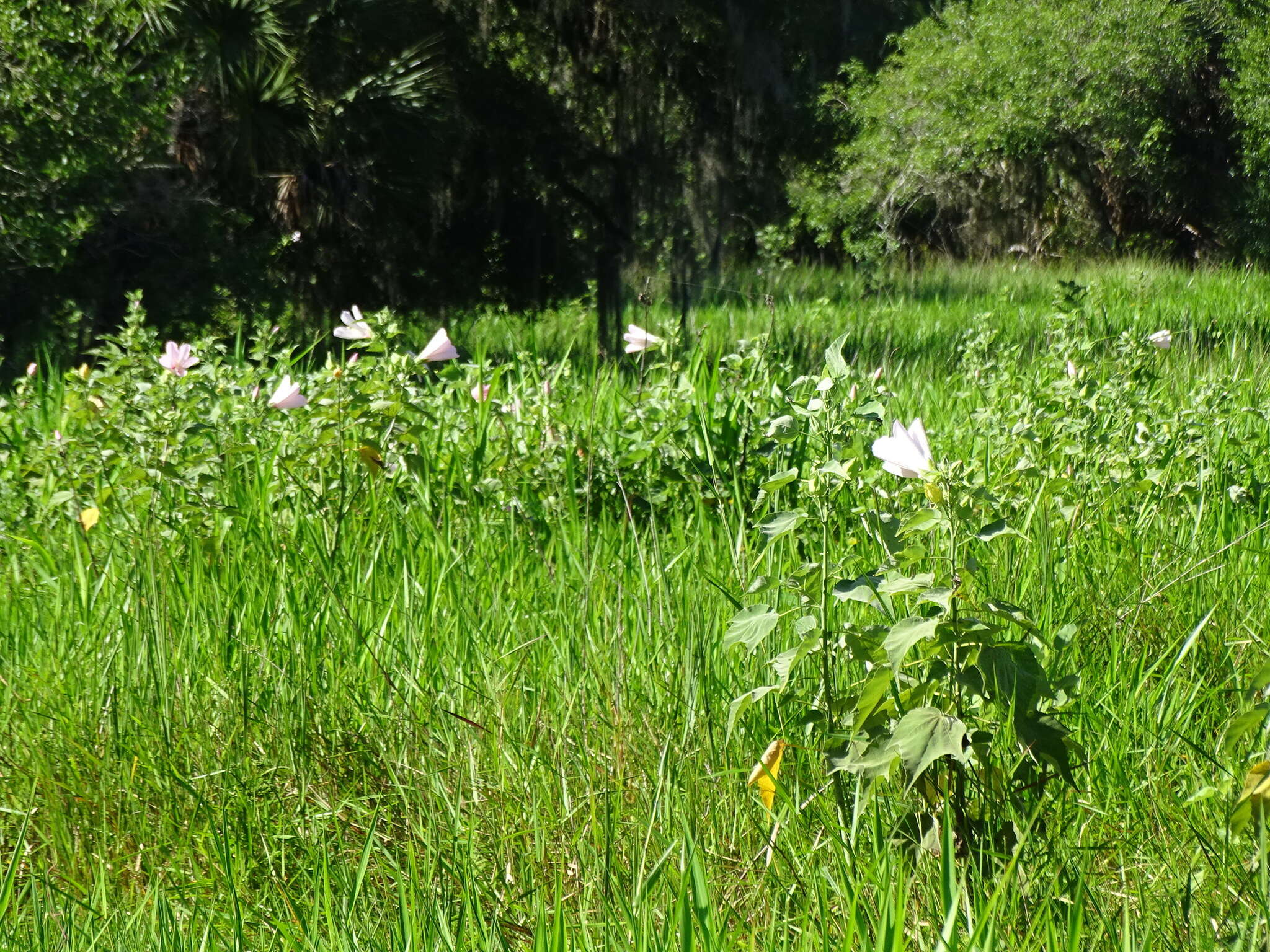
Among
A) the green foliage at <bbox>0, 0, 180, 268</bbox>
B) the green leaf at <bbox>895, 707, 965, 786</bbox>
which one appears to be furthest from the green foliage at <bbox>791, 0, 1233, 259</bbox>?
the green leaf at <bbox>895, 707, 965, 786</bbox>

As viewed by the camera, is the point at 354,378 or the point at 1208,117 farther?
the point at 1208,117

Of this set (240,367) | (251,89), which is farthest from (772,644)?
(251,89)

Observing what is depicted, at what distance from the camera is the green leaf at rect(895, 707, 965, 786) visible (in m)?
1.17

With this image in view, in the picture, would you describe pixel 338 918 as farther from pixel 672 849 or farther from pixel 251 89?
pixel 251 89

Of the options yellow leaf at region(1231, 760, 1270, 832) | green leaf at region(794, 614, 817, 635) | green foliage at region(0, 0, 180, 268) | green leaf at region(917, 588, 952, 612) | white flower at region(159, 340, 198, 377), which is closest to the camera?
yellow leaf at region(1231, 760, 1270, 832)

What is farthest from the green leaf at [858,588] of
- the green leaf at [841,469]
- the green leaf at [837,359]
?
the green leaf at [837,359]

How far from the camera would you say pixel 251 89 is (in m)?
8.46

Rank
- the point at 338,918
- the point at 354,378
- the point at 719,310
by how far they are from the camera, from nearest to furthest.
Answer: the point at 338,918
the point at 354,378
the point at 719,310

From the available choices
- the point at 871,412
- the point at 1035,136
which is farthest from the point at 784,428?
the point at 1035,136

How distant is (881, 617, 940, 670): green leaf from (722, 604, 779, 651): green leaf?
13 cm

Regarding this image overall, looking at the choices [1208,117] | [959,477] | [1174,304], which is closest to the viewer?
[959,477]

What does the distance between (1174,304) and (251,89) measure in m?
7.23

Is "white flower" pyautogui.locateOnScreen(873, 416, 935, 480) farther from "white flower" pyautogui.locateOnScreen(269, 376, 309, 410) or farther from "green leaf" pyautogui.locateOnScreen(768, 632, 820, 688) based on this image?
"white flower" pyautogui.locateOnScreen(269, 376, 309, 410)

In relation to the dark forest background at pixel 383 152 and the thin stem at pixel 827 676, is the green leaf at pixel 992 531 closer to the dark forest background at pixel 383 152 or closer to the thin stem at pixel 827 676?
the thin stem at pixel 827 676
